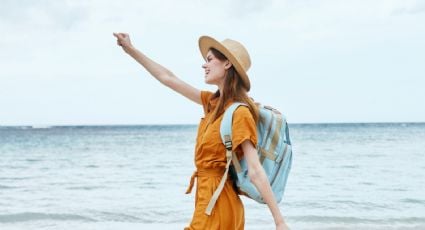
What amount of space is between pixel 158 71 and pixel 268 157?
793mm

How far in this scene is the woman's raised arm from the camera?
3207mm

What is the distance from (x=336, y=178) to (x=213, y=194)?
1366 centimetres

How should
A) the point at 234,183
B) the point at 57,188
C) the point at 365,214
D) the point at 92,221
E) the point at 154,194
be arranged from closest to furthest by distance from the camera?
the point at 234,183 → the point at 92,221 → the point at 365,214 → the point at 154,194 → the point at 57,188

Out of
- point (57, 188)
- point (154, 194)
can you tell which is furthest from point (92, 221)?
point (57, 188)

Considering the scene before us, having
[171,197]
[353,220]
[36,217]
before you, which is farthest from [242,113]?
[171,197]

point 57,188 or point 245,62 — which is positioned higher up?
point 245,62

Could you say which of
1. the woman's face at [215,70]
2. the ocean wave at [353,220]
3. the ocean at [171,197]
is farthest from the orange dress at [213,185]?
the ocean wave at [353,220]

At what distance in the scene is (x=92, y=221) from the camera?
9484mm

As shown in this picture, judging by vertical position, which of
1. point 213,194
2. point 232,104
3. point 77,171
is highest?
point 232,104

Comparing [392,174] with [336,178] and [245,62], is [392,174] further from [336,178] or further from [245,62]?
[245,62]

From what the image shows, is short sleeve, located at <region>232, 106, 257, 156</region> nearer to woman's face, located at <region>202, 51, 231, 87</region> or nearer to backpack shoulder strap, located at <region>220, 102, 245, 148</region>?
backpack shoulder strap, located at <region>220, 102, 245, 148</region>

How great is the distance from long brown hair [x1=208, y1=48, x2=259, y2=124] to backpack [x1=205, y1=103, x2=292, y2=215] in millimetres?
48

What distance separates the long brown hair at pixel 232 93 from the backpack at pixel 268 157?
0.05 metres

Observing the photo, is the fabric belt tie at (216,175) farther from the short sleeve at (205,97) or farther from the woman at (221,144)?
the short sleeve at (205,97)
